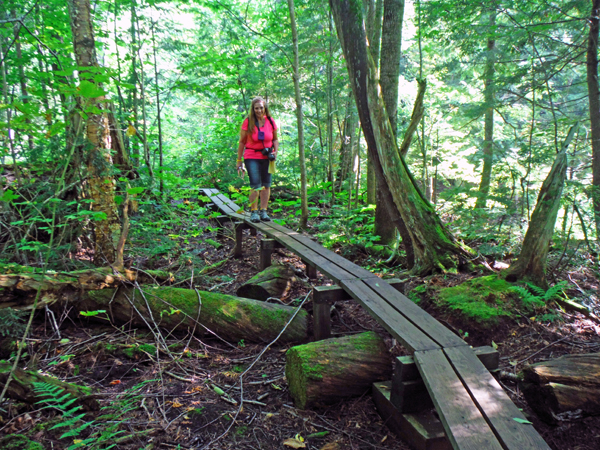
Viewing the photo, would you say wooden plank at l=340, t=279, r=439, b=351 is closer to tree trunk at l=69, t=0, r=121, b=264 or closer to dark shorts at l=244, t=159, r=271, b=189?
tree trunk at l=69, t=0, r=121, b=264

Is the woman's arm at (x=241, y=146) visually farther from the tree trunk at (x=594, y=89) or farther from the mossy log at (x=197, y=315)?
the tree trunk at (x=594, y=89)

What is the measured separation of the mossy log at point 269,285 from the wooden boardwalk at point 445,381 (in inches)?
38.8

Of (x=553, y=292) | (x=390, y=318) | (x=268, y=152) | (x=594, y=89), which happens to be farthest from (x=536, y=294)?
(x=594, y=89)

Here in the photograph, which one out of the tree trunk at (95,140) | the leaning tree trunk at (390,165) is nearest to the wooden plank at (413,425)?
the leaning tree trunk at (390,165)

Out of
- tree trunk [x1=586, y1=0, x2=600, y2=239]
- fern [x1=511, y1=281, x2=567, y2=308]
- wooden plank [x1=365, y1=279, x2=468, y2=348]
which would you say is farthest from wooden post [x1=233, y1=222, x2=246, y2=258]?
tree trunk [x1=586, y1=0, x2=600, y2=239]

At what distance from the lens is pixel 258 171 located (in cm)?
639

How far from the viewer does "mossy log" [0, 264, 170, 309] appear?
3227 millimetres

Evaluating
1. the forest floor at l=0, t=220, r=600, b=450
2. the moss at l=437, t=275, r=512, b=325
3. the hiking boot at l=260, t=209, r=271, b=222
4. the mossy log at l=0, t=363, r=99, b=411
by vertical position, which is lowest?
the forest floor at l=0, t=220, r=600, b=450

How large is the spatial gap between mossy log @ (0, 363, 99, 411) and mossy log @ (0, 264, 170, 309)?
0.72 m

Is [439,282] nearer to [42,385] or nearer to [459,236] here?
[459,236]

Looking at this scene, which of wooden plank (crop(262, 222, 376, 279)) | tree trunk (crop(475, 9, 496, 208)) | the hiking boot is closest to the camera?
wooden plank (crop(262, 222, 376, 279))

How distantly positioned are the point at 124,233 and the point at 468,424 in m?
3.91

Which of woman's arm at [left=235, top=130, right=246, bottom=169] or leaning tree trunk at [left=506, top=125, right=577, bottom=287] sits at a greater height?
woman's arm at [left=235, top=130, right=246, bottom=169]

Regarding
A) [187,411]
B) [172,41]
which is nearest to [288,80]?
[172,41]
